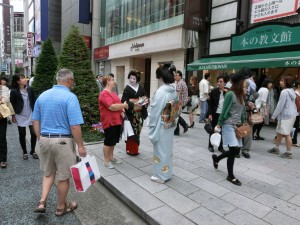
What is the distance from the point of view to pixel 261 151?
19.3 ft

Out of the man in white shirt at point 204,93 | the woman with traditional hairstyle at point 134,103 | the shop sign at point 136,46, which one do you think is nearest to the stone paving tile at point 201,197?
the woman with traditional hairstyle at point 134,103

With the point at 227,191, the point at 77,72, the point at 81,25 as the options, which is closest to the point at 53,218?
the point at 227,191

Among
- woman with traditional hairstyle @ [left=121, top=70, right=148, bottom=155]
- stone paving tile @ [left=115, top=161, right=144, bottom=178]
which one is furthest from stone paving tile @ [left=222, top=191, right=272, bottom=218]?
woman with traditional hairstyle @ [left=121, top=70, right=148, bottom=155]

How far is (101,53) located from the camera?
938 inches

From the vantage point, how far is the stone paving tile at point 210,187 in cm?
359

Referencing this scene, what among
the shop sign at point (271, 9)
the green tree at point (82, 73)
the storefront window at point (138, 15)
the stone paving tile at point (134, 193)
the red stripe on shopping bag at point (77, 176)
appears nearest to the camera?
the red stripe on shopping bag at point (77, 176)

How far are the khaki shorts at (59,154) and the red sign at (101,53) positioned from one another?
2062cm

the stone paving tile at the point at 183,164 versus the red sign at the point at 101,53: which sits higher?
the red sign at the point at 101,53

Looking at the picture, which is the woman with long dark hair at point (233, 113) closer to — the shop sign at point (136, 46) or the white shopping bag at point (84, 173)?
the white shopping bag at point (84, 173)

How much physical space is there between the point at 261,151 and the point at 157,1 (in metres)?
13.4

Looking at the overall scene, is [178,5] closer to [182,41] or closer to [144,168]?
[182,41]

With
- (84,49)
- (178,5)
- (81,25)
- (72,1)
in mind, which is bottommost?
(84,49)

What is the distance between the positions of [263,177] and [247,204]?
120cm

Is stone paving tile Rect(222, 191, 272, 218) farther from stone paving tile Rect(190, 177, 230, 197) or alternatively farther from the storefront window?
the storefront window
